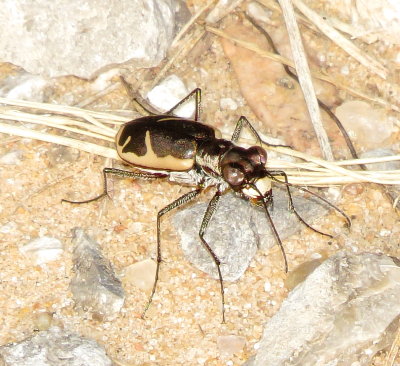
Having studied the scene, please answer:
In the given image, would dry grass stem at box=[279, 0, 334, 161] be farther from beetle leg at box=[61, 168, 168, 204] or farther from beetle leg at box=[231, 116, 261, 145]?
beetle leg at box=[61, 168, 168, 204]

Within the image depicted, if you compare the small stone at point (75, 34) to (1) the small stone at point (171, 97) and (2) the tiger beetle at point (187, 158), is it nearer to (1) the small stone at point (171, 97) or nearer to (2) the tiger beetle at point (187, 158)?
(1) the small stone at point (171, 97)

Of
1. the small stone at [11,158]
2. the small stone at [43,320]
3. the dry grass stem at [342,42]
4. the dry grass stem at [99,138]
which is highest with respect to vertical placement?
the dry grass stem at [342,42]

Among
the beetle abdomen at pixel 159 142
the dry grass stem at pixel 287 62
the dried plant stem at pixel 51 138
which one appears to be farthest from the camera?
the dry grass stem at pixel 287 62

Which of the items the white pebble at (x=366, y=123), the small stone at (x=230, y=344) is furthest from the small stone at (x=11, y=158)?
the white pebble at (x=366, y=123)

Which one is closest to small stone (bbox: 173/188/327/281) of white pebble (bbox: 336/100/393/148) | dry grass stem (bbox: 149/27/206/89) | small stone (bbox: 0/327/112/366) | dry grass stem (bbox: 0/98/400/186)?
dry grass stem (bbox: 0/98/400/186)

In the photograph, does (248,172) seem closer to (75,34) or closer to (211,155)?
(211,155)

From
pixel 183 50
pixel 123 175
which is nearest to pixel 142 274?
pixel 123 175

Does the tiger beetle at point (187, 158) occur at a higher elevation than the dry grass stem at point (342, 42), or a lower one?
lower
